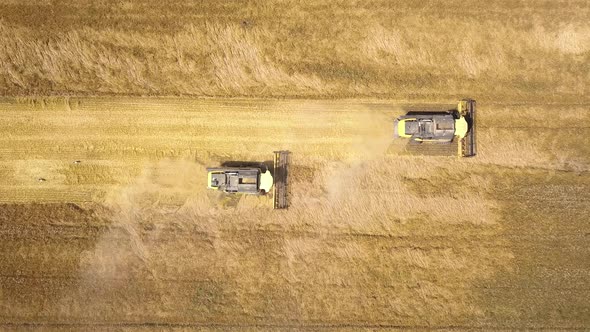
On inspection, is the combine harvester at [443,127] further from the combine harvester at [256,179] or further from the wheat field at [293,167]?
the combine harvester at [256,179]

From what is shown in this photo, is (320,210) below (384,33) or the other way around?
below

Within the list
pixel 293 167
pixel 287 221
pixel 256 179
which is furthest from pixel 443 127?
pixel 256 179

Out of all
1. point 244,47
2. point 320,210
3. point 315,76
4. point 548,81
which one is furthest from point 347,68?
point 548,81

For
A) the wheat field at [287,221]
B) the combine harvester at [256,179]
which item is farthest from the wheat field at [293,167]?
the combine harvester at [256,179]

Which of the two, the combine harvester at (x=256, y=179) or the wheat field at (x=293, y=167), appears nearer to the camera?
the combine harvester at (x=256, y=179)

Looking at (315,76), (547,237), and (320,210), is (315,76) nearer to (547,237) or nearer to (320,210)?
(320,210)

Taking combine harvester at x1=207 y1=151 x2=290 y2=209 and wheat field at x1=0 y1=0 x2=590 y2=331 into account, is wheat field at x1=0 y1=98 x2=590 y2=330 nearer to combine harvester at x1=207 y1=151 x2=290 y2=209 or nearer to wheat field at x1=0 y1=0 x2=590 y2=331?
wheat field at x1=0 y1=0 x2=590 y2=331
